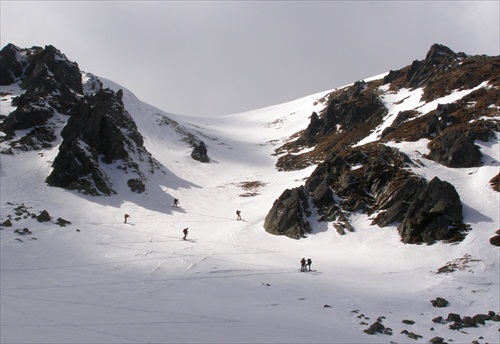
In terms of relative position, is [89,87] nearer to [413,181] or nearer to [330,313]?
[413,181]

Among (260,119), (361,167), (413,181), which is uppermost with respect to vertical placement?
(260,119)

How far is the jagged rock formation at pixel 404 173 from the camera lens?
123 ft

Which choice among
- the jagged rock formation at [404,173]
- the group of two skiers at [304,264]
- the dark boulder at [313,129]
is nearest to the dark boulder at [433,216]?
the jagged rock formation at [404,173]

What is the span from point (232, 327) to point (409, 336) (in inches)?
366

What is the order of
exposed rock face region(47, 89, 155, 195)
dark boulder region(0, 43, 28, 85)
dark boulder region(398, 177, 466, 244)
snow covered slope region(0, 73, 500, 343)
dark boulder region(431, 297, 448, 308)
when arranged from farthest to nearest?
dark boulder region(0, 43, 28, 85) → exposed rock face region(47, 89, 155, 195) → dark boulder region(398, 177, 466, 244) → dark boulder region(431, 297, 448, 308) → snow covered slope region(0, 73, 500, 343)

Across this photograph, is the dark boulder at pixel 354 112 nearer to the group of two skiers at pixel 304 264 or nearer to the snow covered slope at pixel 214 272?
the snow covered slope at pixel 214 272

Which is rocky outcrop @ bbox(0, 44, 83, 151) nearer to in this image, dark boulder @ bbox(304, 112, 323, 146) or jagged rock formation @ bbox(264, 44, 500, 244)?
jagged rock formation @ bbox(264, 44, 500, 244)

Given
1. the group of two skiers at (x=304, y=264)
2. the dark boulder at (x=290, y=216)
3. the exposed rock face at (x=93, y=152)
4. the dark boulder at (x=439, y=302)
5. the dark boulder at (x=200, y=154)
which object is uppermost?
the dark boulder at (x=200, y=154)

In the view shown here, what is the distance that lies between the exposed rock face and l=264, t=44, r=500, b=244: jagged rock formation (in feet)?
79.5

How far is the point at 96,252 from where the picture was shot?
3256 cm

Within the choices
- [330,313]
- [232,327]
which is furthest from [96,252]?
[330,313]

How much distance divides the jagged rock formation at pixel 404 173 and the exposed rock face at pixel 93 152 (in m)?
24.2

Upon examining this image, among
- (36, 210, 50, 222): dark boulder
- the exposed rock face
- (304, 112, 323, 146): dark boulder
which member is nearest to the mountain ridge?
(36, 210, 50, 222): dark boulder

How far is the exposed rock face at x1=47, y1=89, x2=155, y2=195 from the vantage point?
1976 inches
